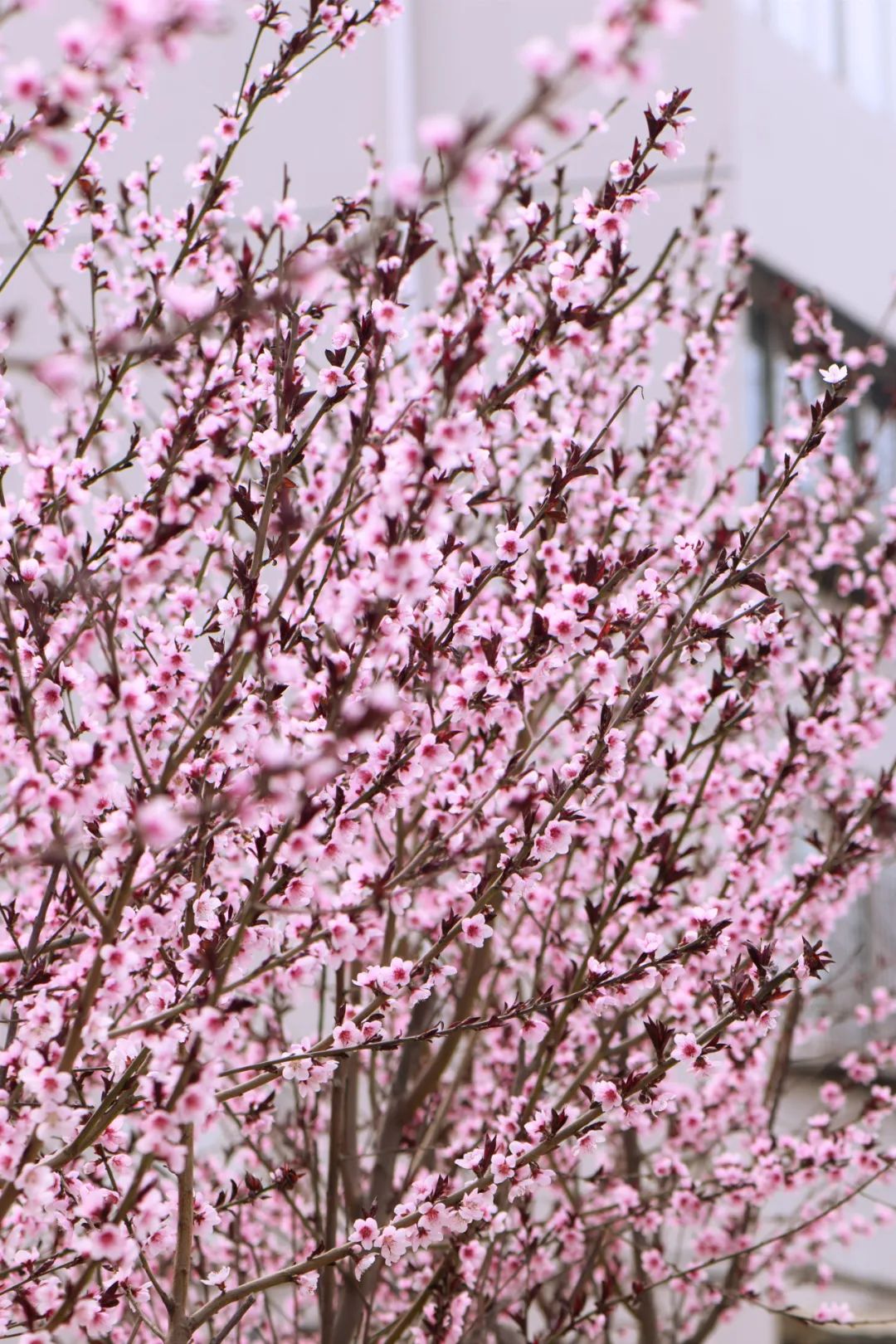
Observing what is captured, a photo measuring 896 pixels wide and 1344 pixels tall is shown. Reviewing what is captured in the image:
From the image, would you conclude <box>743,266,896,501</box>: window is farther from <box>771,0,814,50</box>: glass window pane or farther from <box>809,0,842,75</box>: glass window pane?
<box>809,0,842,75</box>: glass window pane

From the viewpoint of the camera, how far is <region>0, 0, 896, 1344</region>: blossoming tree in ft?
7.70

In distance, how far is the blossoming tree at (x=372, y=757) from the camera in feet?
7.70

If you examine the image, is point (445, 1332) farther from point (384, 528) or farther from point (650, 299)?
point (650, 299)

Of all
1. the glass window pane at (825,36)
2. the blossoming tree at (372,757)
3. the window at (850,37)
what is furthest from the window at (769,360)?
the blossoming tree at (372,757)

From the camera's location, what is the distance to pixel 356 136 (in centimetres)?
904

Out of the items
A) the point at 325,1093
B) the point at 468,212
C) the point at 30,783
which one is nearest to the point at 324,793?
the point at 30,783

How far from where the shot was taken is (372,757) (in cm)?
295

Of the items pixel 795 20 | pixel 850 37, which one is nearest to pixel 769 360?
pixel 795 20

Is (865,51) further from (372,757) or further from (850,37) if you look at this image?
(372,757)

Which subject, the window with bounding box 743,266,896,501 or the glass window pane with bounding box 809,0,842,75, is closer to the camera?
the window with bounding box 743,266,896,501

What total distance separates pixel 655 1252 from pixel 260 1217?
1211 mm

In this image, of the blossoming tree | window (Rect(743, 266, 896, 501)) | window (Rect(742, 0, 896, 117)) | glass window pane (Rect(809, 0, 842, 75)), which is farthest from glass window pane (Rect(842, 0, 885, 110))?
the blossoming tree

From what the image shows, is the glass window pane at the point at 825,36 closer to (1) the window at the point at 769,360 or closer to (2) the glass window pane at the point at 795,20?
(2) the glass window pane at the point at 795,20

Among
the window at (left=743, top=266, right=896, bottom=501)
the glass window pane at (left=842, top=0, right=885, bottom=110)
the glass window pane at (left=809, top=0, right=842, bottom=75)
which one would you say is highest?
the glass window pane at (left=842, top=0, right=885, bottom=110)
